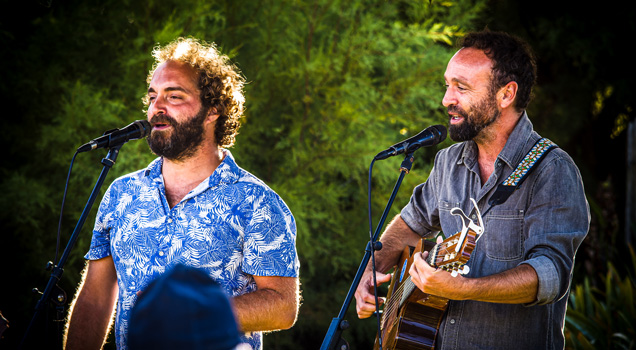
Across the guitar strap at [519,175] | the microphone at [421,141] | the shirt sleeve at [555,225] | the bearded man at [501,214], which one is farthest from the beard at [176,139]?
the shirt sleeve at [555,225]

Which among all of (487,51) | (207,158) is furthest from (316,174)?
(487,51)

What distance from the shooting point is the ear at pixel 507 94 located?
262 cm

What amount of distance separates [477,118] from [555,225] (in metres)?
0.55

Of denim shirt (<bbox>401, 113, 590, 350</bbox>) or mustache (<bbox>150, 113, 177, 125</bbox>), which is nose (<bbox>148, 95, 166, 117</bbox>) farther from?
denim shirt (<bbox>401, 113, 590, 350</bbox>)

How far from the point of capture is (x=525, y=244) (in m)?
2.37

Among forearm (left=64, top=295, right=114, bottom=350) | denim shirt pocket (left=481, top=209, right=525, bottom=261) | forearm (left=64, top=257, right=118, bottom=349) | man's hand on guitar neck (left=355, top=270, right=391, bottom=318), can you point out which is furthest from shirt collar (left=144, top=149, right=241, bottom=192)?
denim shirt pocket (left=481, top=209, right=525, bottom=261)

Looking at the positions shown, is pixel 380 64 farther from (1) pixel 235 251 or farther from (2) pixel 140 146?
(1) pixel 235 251

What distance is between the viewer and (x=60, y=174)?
4.94m

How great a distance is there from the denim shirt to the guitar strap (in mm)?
21

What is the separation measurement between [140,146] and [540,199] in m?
3.13

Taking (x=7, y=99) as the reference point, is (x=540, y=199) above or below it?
below

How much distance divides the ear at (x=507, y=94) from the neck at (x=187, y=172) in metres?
1.30

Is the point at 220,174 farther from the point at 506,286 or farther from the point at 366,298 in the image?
the point at 506,286

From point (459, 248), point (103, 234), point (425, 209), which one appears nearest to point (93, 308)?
point (103, 234)
